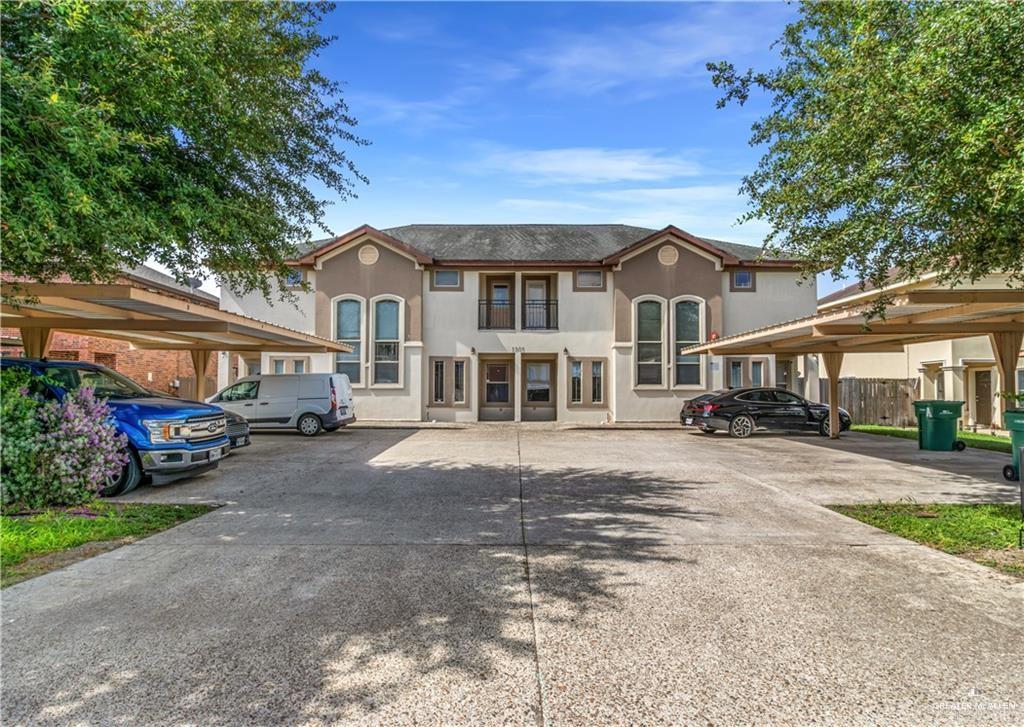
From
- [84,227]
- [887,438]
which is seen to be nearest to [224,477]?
[84,227]

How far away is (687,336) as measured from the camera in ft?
73.0

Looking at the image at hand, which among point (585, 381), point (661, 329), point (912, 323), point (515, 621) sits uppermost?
point (661, 329)

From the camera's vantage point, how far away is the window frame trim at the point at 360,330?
22109mm

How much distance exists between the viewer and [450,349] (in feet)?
73.8

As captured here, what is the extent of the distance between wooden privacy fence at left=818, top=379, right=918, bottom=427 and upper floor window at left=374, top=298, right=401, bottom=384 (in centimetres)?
1716

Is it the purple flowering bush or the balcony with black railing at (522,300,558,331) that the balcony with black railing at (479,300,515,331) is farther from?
the purple flowering bush

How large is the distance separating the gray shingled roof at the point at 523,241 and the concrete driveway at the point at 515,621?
654 inches

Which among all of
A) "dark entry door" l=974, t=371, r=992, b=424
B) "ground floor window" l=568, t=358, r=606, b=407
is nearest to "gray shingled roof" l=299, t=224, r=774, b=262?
"ground floor window" l=568, t=358, r=606, b=407

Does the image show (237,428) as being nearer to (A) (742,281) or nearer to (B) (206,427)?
(B) (206,427)

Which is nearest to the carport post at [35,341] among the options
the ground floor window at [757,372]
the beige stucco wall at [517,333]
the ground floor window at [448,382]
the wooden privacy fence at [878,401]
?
the beige stucco wall at [517,333]

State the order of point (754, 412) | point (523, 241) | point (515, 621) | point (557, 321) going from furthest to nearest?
point (523, 241)
point (557, 321)
point (754, 412)
point (515, 621)

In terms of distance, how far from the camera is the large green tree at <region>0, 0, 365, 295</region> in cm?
428

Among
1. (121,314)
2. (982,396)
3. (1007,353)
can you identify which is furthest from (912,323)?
(121,314)

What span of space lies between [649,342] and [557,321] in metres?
3.66
